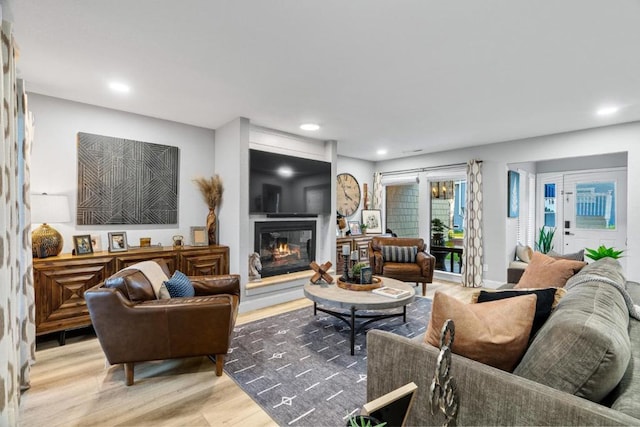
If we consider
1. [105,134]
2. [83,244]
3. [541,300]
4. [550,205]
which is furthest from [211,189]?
A: [550,205]

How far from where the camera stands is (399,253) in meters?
4.71

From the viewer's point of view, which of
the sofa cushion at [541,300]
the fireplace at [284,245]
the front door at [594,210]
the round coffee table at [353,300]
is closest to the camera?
the sofa cushion at [541,300]

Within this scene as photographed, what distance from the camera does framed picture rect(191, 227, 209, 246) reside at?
3.79 metres

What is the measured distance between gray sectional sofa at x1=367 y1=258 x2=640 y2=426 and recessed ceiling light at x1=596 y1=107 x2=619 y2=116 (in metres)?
3.10

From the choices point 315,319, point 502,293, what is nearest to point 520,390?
point 502,293

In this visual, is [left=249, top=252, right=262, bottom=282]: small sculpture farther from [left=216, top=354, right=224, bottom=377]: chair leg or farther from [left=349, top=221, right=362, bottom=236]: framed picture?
[left=349, top=221, right=362, bottom=236]: framed picture

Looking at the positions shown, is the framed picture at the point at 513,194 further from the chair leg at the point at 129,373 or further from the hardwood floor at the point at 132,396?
the chair leg at the point at 129,373

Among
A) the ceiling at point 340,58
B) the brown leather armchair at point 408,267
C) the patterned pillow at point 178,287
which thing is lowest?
the brown leather armchair at point 408,267

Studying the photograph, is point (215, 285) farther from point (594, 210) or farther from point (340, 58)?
point (594, 210)

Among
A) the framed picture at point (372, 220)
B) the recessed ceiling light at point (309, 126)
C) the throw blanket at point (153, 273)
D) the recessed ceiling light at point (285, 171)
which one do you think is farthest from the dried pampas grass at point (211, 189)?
the framed picture at point (372, 220)

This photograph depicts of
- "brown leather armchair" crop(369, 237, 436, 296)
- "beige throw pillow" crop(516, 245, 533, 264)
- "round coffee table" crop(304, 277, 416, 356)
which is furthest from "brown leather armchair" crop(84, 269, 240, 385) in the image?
"beige throw pillow" crop(516, 245, 533, 264)

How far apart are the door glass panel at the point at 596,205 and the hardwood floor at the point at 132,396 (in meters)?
6.11

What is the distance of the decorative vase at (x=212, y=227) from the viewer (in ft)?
12.8

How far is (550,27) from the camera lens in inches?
72.9
